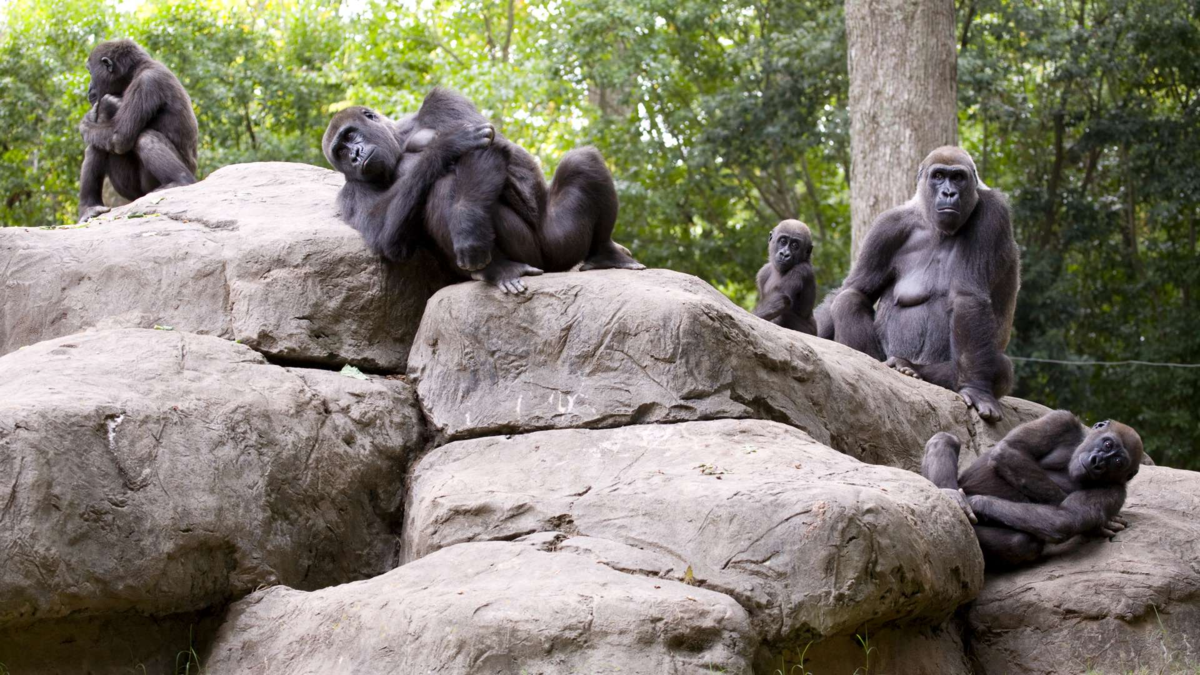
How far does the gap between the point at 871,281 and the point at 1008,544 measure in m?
2.65

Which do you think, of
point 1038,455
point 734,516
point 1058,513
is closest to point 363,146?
point 734,516

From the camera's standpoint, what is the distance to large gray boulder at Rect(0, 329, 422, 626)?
4.06m

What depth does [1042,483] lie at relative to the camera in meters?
5.17

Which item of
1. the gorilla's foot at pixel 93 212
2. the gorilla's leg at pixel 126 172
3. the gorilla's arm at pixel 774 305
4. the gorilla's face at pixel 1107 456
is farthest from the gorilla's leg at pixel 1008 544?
the gorilla's leg at pixel 126 172

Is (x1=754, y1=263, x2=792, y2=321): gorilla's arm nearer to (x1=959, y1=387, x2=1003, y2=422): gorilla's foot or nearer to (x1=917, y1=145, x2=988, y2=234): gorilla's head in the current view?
(x1=917, y1=145, x2=988, y2=234): gorilla's head

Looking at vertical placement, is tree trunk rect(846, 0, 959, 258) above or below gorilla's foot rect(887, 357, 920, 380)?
above

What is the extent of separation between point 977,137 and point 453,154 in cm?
1307

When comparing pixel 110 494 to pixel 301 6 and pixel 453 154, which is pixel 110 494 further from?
pixel 301 6

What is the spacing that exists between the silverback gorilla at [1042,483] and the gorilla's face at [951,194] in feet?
5.67

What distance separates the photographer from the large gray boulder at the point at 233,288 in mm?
5441

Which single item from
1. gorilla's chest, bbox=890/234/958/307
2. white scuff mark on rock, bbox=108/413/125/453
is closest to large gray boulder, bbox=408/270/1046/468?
white scuff mark on rock, bbox=108/413/125/453

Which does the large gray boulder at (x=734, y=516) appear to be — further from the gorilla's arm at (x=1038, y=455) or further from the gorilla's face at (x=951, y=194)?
the gorilla's face at (x=951, y=194)

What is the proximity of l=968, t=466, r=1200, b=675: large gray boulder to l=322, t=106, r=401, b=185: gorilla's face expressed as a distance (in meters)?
3.19

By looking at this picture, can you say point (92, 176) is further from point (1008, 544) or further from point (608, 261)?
point (1008, 544)
